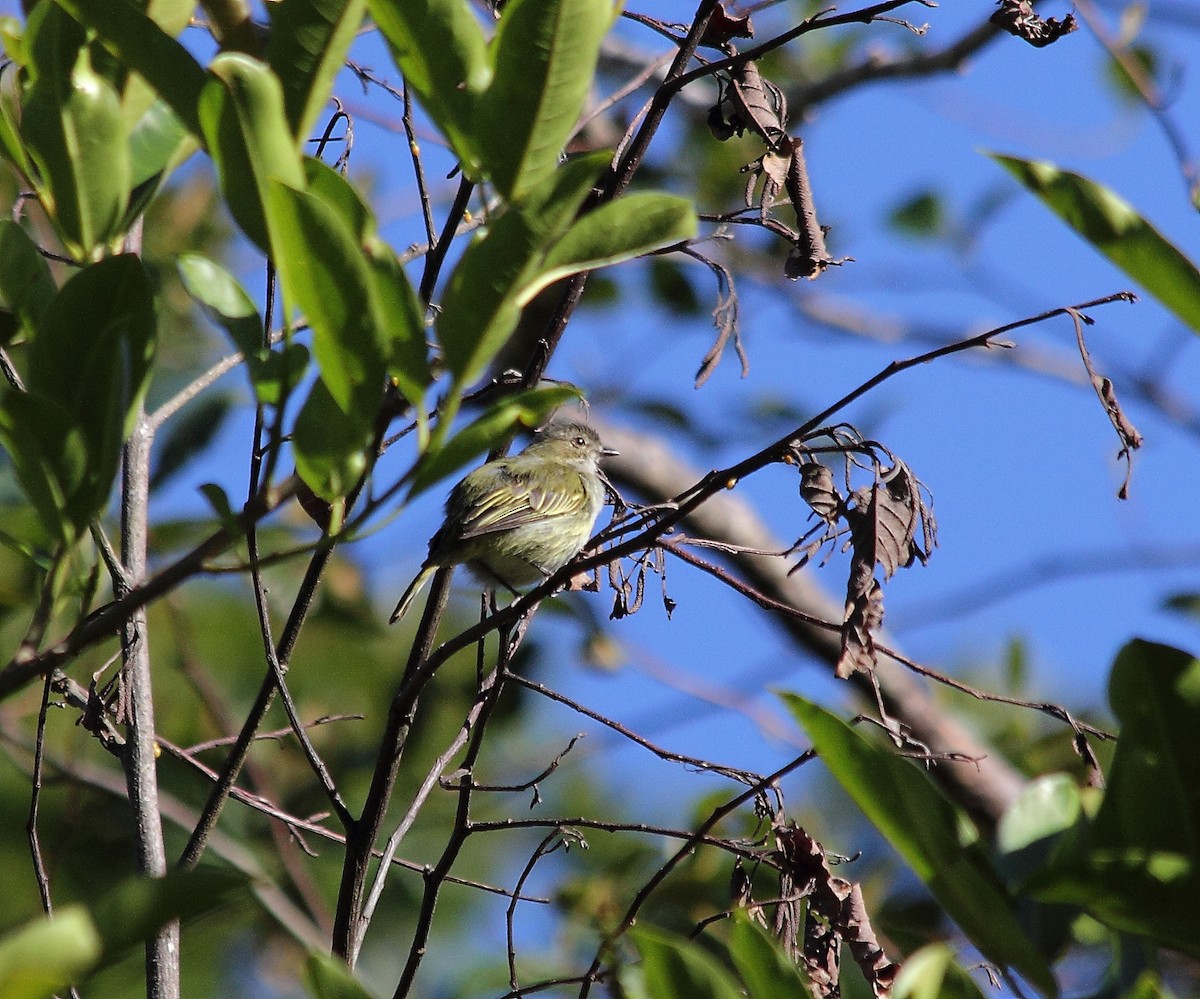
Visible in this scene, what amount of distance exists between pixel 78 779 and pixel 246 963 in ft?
6.89

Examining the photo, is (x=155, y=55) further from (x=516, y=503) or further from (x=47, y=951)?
(x=516, y=503)

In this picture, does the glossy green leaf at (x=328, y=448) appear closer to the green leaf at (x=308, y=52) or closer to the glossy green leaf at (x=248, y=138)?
the glossy green leaf at (x=248, y=138)

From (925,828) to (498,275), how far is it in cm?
68

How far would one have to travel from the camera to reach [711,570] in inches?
84.4

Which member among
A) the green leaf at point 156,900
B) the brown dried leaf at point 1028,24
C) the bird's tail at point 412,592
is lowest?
the green leaf at point 156,900

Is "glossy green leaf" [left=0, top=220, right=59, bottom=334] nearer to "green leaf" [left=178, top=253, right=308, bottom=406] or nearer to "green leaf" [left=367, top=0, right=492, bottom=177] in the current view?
"green leaf" [left=178, top=253, right=308, bottom=406]

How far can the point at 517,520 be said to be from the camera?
4551 mm

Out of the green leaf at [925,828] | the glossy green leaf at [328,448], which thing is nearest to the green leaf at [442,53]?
the glossy green leaf at [328,448]

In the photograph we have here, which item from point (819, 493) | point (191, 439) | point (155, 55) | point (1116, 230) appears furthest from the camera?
point (191, 439)

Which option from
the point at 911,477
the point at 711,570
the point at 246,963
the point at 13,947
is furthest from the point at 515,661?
the point at 13,947

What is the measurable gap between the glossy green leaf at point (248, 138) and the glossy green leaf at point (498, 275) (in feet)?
0.52

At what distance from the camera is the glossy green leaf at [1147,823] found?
121cm

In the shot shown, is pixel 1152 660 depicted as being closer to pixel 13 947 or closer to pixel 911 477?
pixel 911 477

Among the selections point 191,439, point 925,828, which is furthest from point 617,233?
point 191,439
